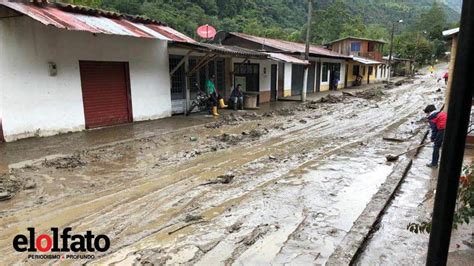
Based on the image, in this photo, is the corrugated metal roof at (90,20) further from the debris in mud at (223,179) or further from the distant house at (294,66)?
the distant house at (294,66)

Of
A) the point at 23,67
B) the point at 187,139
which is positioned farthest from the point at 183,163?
the point at 23,67

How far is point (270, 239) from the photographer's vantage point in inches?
170

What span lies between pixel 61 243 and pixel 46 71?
709cm

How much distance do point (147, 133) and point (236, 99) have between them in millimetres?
6672

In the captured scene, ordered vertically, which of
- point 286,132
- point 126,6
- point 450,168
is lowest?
point 286,132

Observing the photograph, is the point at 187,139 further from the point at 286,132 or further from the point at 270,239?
the point at 270,239

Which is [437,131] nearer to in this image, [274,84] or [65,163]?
[65,163]

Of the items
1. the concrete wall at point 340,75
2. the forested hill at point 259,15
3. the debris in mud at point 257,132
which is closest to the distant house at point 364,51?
the concrete wall at point 340,75

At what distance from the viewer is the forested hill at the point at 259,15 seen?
164 ft

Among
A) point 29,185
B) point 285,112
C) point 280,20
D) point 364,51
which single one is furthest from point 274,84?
point 280,20

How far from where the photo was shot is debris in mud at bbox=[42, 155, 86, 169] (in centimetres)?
707

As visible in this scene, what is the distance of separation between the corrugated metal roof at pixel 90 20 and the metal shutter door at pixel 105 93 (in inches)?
56.3

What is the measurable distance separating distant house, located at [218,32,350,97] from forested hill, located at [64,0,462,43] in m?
24.0

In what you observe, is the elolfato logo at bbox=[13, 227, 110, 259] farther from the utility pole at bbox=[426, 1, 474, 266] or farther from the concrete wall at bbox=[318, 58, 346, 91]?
the concrete wall at bbox=[318, 58, 346, 91]
